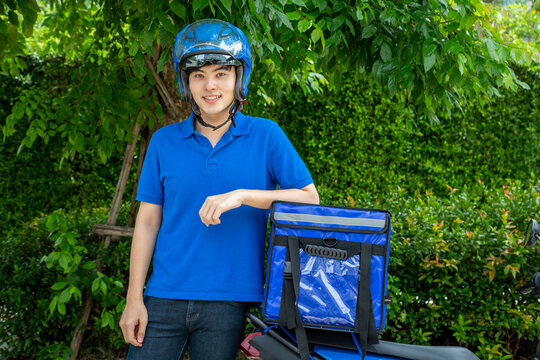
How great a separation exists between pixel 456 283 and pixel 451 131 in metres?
4.23

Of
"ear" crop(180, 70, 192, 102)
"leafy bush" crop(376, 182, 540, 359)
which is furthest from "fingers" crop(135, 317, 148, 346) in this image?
"leafy bush" crop(376, 182, 540, 359)

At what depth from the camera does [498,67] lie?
231 cm

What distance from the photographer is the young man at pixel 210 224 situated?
164cm

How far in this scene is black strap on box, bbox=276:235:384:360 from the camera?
1437mm

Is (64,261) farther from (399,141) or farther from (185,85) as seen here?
(399,141)

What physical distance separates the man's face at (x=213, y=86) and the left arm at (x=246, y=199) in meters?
0.32

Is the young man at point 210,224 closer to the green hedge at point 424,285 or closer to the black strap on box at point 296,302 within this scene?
the black strap on box at point 296,302

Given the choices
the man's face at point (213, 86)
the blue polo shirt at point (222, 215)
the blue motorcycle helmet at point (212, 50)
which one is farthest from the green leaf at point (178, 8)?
the blue polo shirt at point (222, 215)

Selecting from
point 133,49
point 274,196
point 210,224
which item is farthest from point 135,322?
point 133,49

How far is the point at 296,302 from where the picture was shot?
145cm

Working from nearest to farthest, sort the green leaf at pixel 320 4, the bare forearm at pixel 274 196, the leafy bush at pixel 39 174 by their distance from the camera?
the bare forearm at pixel 274 196 < the green leaf at pixel 320 4 < the leafy bush at pixel 39 174

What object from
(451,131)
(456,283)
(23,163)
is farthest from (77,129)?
(451,131)

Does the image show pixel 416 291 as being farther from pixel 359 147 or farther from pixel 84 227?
pixel 359 147

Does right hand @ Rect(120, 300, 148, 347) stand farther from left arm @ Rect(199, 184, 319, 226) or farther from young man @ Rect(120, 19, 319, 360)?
left arm @ Rect(199, 184, 319, 226)
